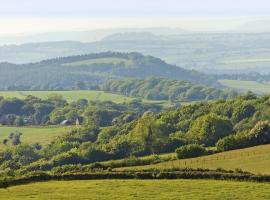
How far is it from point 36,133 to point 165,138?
67020 millimetres

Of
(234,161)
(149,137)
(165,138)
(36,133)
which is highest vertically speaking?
(234,161)

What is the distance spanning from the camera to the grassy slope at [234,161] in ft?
208

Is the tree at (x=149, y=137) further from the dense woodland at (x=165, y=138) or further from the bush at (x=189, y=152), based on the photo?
the bush at (x=189, y=152)

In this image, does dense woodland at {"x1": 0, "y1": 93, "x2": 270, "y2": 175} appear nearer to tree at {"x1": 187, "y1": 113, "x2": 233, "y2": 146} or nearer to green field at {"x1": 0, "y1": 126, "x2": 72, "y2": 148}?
tree at {"x1": 187, "y1": 113, "x2": 233, "y2": 146}

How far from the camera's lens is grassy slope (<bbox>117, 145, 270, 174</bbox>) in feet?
208

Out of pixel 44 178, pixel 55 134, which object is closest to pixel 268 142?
pixel 44 178

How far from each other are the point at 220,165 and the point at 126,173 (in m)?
15.3

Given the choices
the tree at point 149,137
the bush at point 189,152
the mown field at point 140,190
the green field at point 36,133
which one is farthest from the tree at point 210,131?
the mown field at point 140,190

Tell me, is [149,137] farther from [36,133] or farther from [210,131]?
[36,133]

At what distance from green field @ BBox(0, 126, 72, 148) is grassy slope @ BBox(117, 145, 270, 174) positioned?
241 ft

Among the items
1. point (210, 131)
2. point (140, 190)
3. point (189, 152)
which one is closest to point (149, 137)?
point (210, 131)

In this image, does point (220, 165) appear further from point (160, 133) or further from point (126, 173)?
point (160, 133)

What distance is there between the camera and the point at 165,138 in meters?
103

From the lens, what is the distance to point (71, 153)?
9875 cm
